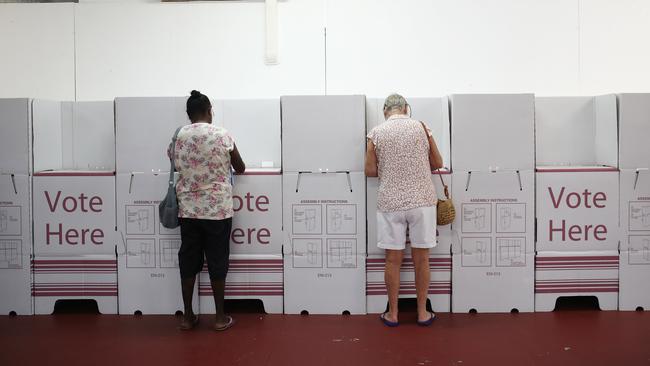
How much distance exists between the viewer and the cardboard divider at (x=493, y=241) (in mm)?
3996

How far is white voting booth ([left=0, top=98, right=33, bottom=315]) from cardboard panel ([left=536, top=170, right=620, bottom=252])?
3.73 meters

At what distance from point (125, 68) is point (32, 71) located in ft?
2.88

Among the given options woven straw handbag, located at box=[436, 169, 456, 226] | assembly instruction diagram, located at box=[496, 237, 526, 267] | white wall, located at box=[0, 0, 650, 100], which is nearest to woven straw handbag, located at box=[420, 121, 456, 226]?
woven straw handbag, located at box=[436, 169, 456, 226]

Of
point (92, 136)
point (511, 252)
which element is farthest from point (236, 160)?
point (511, 252)

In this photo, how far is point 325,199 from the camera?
400 cm

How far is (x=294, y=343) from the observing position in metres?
3.44

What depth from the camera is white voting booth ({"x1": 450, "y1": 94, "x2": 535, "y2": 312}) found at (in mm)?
3990

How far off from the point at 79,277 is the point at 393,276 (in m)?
2.29

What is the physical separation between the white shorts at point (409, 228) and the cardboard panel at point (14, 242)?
8.46ft

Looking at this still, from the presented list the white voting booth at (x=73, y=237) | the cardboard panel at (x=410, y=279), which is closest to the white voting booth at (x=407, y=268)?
the cardboard panel at (x=410, y=279)

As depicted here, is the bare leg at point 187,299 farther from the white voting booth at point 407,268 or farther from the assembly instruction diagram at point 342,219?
the white voting booth at point 407,268

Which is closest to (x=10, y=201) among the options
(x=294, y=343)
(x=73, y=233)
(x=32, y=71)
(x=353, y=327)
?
(x=73, y=233)

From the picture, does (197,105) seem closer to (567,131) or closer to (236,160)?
(236,160)

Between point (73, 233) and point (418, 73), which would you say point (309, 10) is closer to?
point (418, 73)
